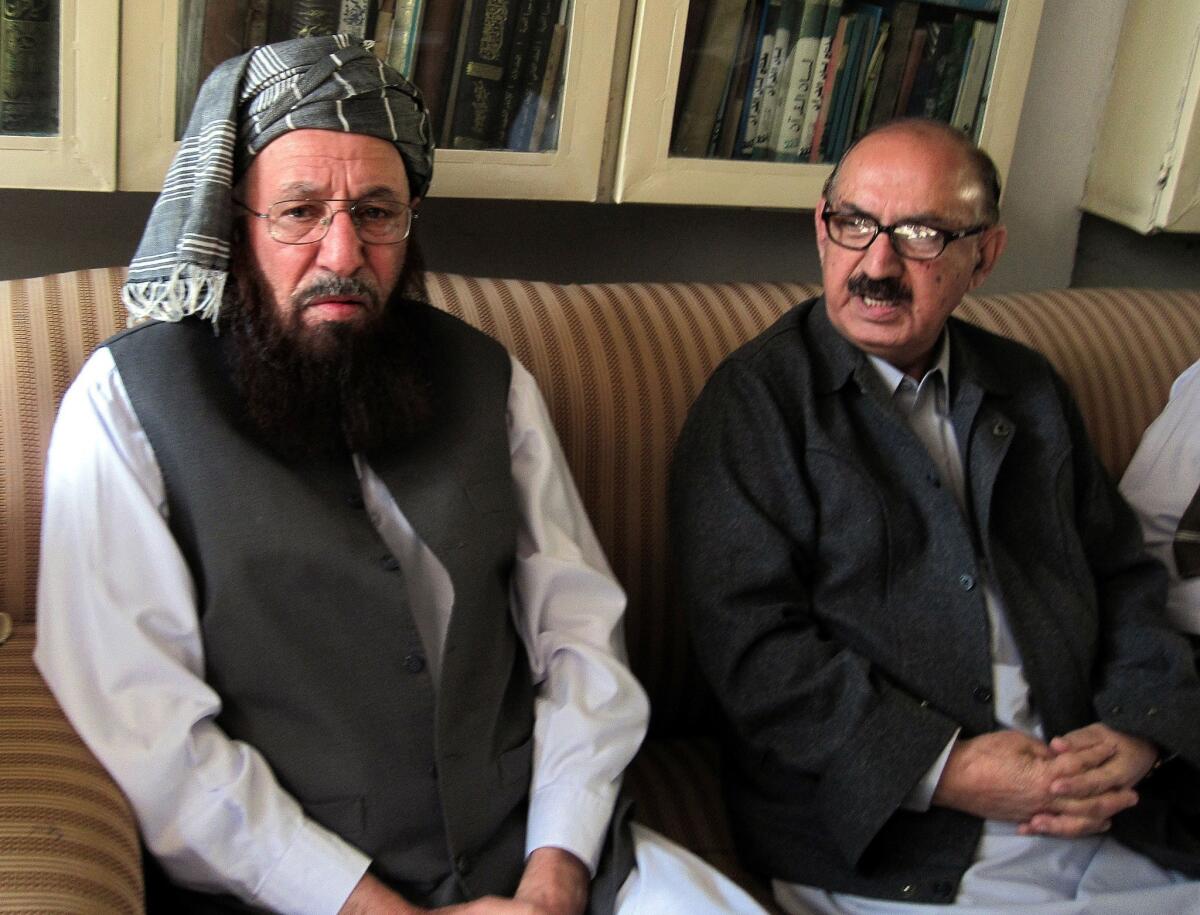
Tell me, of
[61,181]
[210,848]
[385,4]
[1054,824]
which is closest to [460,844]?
[210,848]

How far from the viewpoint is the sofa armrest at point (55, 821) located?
Result: 1.07m

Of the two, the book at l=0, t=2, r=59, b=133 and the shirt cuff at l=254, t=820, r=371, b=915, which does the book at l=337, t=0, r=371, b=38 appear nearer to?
the book at l=0, t=2, r=59, b=133

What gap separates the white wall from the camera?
1.88 m

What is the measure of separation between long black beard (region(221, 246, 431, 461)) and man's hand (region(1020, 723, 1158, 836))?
873 mm

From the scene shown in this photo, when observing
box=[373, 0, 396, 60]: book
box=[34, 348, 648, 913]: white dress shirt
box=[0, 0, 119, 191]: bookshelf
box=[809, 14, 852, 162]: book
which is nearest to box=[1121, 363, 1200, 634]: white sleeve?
box=[809, 14, 852, 162]: book

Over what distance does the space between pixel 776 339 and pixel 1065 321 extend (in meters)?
0.77

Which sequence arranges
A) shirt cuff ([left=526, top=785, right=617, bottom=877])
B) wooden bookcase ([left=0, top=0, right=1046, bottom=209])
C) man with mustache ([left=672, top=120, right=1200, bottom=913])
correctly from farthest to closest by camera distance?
wooden bookcase ([left=0, top=0, right=1046, bottom=209])
man with mustache ([left=672, top=120, right=1200, bottom=913])
shirt cuff ([left=526, top=785, right=617, bottom=877])

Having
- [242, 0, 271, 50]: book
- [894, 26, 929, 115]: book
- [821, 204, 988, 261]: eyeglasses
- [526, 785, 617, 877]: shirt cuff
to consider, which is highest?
[894, 26, 929, 115]: book

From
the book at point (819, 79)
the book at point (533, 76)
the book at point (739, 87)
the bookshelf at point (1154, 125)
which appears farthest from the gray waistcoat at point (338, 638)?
the bookshelf at point (1154, 125)

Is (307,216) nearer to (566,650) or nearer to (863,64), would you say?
(566,650)

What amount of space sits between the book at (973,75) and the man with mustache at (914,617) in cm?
65

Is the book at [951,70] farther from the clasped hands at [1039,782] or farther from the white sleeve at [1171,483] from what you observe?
the clasped hands at [1039,782]

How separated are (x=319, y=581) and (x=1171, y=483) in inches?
50.5

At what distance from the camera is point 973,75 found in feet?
7.34
